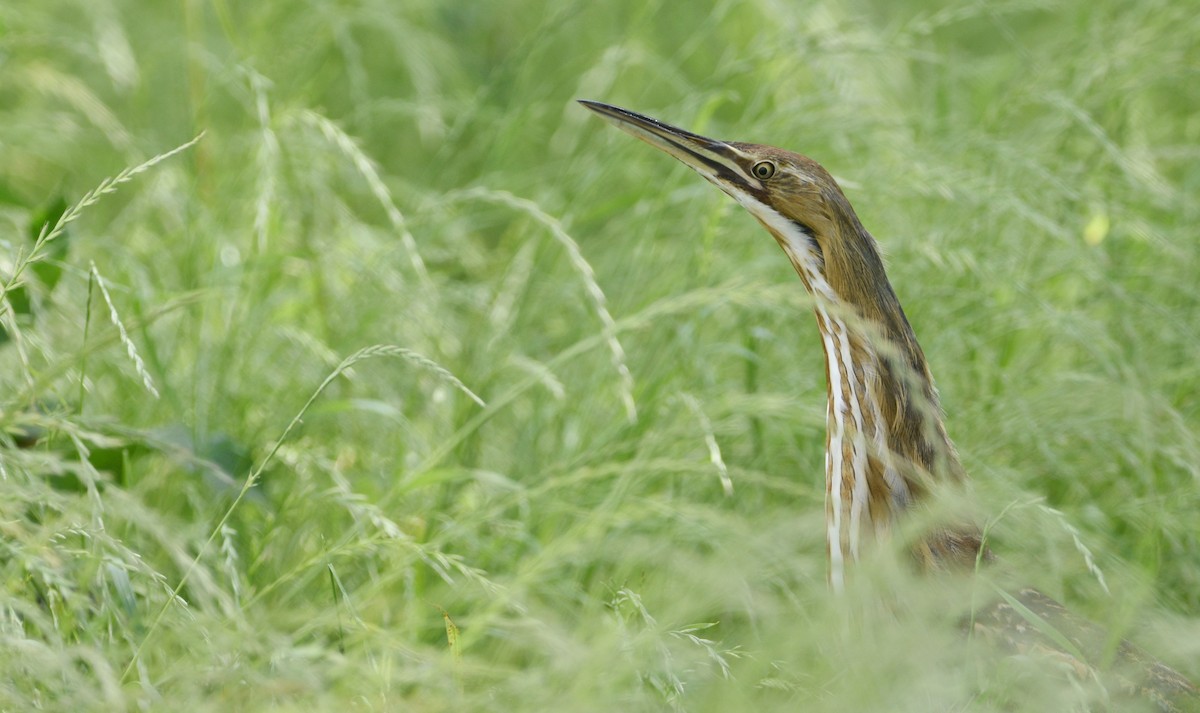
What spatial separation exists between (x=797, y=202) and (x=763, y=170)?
0.28 ft

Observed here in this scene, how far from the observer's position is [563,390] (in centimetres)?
234

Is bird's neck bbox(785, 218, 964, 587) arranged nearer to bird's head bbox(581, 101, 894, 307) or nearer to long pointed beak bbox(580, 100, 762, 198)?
bird's head bbox(581, 101, 894, 307)

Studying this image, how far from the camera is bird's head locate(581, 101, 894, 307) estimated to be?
220 centimetres

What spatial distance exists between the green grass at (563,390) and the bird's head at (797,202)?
0.12 meters

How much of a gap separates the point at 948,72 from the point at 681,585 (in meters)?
1.93

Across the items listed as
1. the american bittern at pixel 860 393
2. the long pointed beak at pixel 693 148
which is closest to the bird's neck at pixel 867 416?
the american bittern at pixel 860 393

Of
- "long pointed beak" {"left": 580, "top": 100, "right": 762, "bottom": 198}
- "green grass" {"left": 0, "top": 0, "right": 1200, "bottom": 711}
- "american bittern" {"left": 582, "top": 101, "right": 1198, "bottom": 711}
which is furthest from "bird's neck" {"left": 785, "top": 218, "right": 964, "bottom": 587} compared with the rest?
"long pointed beak" {"left": 580, "top": 100, "right": 762, "bottom": 198}

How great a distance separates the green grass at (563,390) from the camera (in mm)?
1700

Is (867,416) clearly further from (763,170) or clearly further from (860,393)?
(763,170)

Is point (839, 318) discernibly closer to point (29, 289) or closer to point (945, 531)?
point (945, 531)

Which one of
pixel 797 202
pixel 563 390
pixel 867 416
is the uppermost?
pixel 797 202

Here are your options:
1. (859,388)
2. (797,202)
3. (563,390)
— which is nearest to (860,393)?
(859,388)

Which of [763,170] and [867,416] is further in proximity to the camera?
[763,170]

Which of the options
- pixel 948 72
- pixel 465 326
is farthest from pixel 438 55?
pixel 948 72
